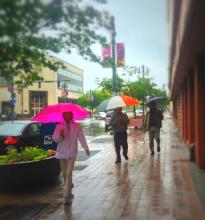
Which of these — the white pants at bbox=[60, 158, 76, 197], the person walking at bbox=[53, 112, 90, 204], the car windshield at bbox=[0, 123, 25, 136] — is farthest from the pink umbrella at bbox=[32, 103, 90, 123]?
the car windshield at bbox=[0, 123, 25, 136]

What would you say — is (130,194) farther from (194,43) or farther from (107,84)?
(107,84)

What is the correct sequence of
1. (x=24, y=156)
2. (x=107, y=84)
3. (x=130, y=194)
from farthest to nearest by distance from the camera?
(x=107, y=84) → (x=24, y=156) → (x=130, y=194)

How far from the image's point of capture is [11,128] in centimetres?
1577

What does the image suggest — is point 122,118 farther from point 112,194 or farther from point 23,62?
point 23,62

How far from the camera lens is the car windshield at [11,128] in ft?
50.5

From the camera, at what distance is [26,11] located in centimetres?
473

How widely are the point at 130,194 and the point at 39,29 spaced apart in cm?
479

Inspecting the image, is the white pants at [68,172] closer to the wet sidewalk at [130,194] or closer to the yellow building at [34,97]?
the wet sidewalk at [130,194]

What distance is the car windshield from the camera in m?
15.4

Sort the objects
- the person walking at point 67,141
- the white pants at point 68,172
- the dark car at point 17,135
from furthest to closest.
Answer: the dark car at point 17,135
the person walking at point 67,141
the white pants at point 68,172

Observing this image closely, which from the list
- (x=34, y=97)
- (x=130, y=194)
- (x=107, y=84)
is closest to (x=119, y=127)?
(x=130, y=194)

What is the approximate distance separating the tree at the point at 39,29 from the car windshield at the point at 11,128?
8652 mm

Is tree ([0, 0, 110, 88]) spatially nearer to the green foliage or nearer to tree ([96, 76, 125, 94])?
the green foliage

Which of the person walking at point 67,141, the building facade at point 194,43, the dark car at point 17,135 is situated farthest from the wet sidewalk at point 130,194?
the dark car at point 17,135
